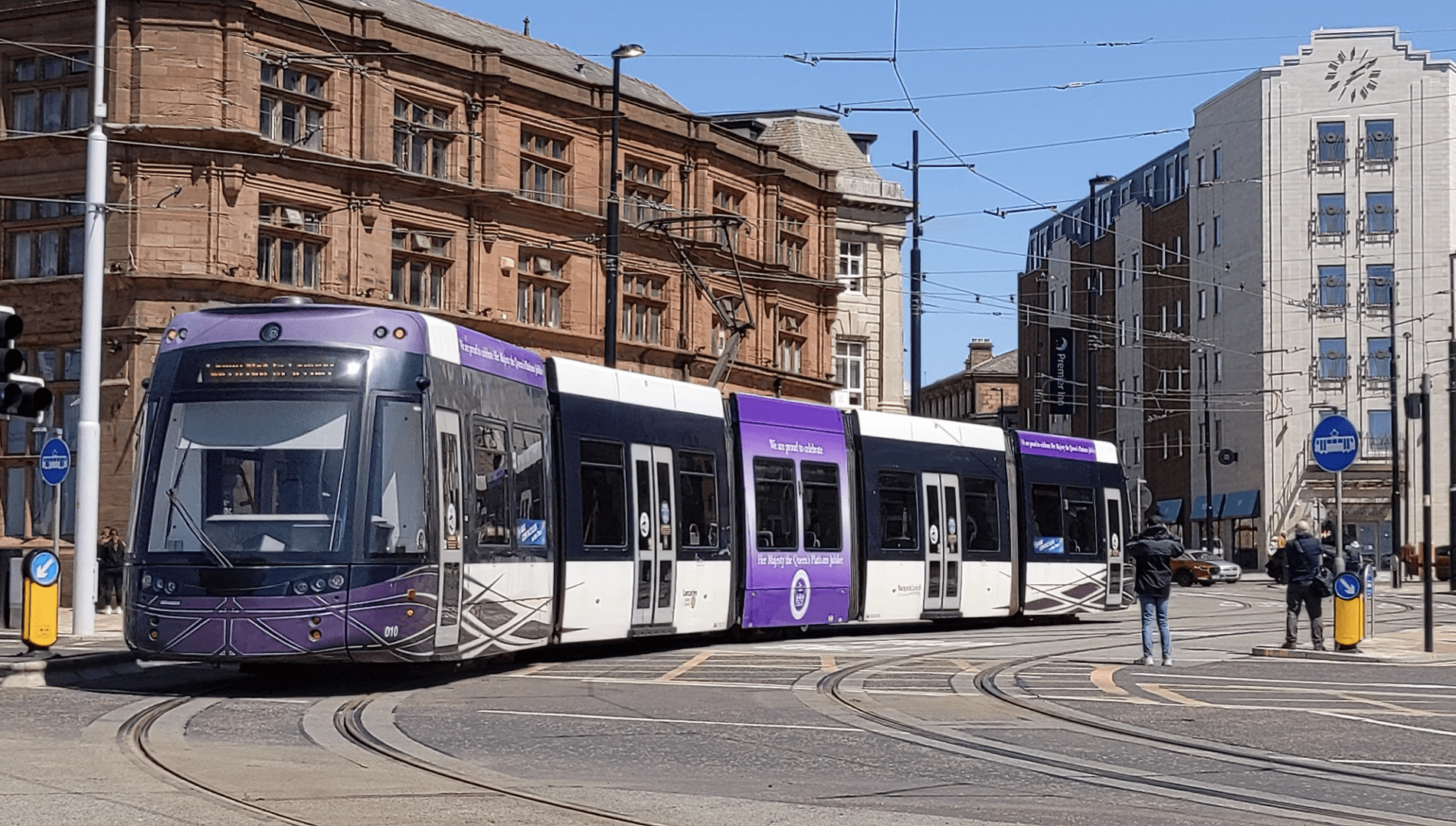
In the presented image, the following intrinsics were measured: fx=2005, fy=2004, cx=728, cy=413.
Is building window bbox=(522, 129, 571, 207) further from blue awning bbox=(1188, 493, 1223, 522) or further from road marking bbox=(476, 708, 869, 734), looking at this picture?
blue awning bbox=(1188, 493, 1223, 522)

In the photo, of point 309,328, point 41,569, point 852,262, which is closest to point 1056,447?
point 309,328

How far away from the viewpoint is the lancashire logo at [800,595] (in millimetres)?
25000

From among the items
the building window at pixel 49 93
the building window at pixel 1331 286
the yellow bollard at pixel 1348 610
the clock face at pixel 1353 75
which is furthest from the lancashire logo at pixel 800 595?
the clock face at pixel 1353 75

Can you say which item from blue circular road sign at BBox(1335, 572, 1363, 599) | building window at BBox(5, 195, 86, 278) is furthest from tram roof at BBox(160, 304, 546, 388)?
building window at BBox(5, 195, 86, 278)

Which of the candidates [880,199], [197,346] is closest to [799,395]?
[880,199]

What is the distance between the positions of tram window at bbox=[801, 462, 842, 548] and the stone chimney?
115 meters

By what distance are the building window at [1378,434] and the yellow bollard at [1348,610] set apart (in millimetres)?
56093

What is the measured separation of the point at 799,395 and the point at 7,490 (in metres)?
26.8

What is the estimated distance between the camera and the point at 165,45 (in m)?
38.7

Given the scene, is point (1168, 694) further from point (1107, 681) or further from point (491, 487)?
point (491, 487)

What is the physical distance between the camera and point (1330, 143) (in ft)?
254

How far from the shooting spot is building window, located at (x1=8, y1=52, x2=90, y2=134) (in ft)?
129

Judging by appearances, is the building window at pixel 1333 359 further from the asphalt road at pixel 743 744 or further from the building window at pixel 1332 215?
the asphalt road at pixel 743 744

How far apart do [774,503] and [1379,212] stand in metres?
58.8
